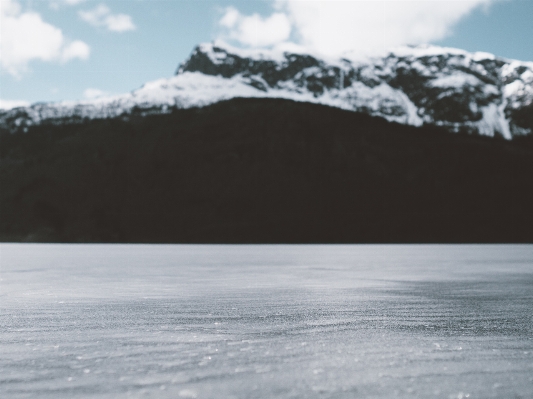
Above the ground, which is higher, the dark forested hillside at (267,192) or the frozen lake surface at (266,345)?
the dark forested hillside at (267,192)

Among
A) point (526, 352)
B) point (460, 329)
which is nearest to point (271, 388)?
point (526, 352)

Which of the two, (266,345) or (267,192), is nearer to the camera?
(266,345)

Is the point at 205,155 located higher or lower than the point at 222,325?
higher

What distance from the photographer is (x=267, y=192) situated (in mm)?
177875

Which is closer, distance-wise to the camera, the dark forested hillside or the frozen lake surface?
the frozen lake surface

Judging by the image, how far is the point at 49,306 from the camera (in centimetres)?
1794

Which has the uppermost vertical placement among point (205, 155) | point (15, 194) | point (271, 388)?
point (205, 155)

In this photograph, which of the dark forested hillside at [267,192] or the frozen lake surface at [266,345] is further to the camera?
the dark forested hillside at [267,192]

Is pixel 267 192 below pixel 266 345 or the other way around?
the other way around

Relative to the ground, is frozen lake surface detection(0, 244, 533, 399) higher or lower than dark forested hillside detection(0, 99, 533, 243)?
lower

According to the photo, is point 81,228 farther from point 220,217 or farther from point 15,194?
point 220,217

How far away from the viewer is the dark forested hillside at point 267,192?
16800cm

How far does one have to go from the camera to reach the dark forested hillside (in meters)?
168

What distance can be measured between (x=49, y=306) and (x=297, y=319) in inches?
295
